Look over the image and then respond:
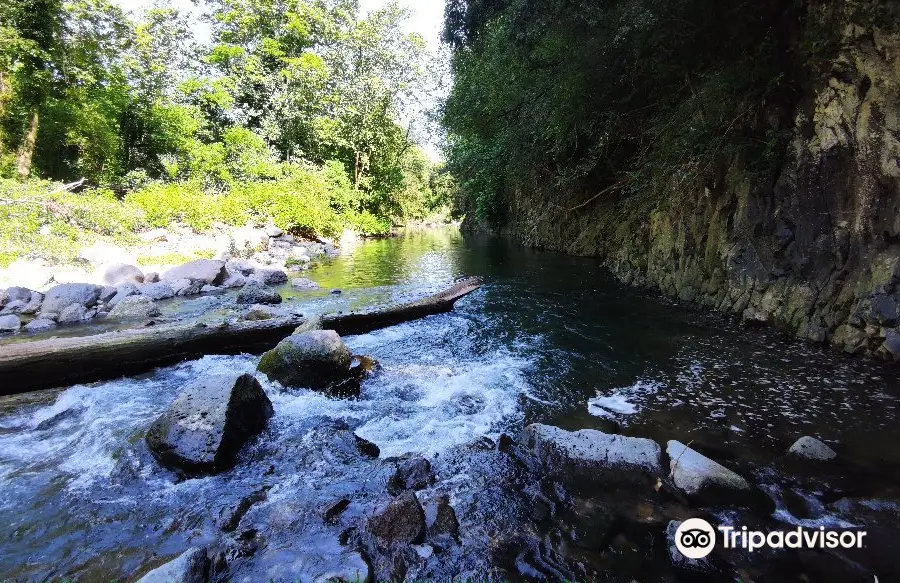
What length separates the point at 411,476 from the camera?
12.6ft

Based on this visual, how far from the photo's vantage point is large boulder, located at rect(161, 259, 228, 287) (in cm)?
1281

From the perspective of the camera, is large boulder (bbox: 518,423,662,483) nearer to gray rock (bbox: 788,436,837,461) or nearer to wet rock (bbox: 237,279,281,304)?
gray rock (bbox: 788,436,837,461)

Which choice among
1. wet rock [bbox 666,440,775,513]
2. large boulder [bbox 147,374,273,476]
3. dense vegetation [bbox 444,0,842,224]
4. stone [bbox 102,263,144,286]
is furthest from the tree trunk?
wet rock [bbox 666,440,775,513]

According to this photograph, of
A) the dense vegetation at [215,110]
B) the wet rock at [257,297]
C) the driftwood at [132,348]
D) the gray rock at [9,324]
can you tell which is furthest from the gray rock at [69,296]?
the dense vegetation at [215,110]

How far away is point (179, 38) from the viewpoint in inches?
1167

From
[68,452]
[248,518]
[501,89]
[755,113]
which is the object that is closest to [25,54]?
[501,89]

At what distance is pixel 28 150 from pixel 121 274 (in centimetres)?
1514

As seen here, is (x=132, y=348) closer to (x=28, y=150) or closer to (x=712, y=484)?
(x=712, y=484)

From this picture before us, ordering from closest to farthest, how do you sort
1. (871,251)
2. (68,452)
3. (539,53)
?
(68,452) < (871,251) < (539,53)

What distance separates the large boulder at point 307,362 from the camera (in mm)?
5734

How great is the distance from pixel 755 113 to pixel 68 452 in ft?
34.6

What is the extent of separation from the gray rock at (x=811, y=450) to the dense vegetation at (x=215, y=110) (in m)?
19.4

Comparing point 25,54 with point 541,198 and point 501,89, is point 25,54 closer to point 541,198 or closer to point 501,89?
point 501,89

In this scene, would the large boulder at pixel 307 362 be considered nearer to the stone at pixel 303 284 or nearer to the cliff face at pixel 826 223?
the cliff face at pixel 826 223
